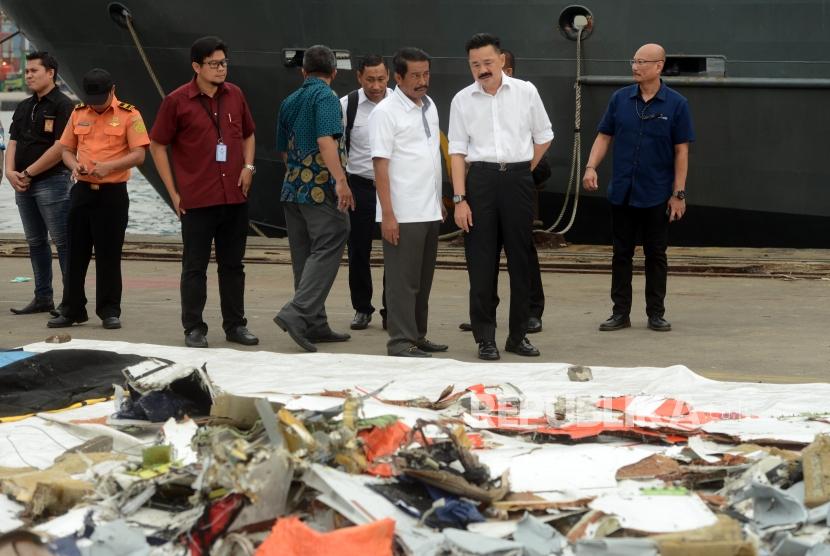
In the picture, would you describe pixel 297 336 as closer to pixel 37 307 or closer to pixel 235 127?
pixel 235 127

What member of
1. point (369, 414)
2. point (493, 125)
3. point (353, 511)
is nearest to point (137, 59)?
point (493, 125)

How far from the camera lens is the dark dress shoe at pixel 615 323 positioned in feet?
24.6

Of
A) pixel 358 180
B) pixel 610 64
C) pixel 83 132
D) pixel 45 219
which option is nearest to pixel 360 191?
pixel 358 180

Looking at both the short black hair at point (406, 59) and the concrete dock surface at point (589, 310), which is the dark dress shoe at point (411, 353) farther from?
the short black hair at point (406, 59)

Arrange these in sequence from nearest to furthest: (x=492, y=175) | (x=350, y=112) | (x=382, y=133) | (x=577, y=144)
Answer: (x=382, y=133)
(x=492, y=175)
(x=350, y=112)
(x=577, y=144)

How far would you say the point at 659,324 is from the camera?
295 inches

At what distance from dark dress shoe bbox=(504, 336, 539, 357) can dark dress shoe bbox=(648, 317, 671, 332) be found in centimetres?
104

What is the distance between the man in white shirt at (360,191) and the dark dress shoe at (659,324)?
4.99ft

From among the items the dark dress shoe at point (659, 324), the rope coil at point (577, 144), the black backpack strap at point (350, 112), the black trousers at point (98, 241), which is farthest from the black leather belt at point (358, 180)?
the rope coil at point (577, 144)

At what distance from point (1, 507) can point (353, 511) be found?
3.55 feet

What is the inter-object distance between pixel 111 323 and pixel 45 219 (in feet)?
3.24

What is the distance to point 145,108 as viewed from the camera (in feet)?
46.2

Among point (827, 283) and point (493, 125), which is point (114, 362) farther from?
point (827, 283)

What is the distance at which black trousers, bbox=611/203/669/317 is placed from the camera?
24.7 feet
